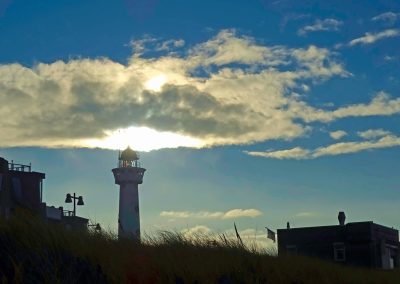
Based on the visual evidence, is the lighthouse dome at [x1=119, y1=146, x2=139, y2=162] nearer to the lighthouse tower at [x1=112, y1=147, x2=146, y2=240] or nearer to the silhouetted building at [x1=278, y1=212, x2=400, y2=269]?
the lighthouse tower at [x1=112, y1=147, x2=146, y2=240]

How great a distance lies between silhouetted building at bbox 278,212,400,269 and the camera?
47.9m

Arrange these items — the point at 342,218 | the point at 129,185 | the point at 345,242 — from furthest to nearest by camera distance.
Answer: the point at 129,185 → the point at 342,218 → the point at 345,242

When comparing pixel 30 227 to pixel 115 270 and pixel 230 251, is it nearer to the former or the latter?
pixel 115 270

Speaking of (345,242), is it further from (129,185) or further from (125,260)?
(125,260)

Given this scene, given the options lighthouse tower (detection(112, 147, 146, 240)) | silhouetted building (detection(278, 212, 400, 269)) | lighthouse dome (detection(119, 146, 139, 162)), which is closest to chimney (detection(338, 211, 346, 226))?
silhouetted building (detection(278, 212, 400, 269))

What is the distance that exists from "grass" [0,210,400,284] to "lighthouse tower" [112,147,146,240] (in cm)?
4381

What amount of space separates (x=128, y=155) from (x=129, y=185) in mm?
4239

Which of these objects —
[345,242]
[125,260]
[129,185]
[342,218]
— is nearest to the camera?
[125,260]

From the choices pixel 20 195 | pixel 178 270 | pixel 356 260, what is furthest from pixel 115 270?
pixel 20 195

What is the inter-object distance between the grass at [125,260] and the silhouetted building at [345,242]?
32.8 m

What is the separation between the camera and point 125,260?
12266 millimetres

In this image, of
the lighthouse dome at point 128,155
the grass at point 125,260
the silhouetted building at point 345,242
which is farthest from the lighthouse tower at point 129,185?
the grass at point 125,260

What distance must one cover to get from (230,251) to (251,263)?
3.65 ft

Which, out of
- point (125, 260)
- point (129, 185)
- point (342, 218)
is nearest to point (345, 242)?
point (342, 218)
